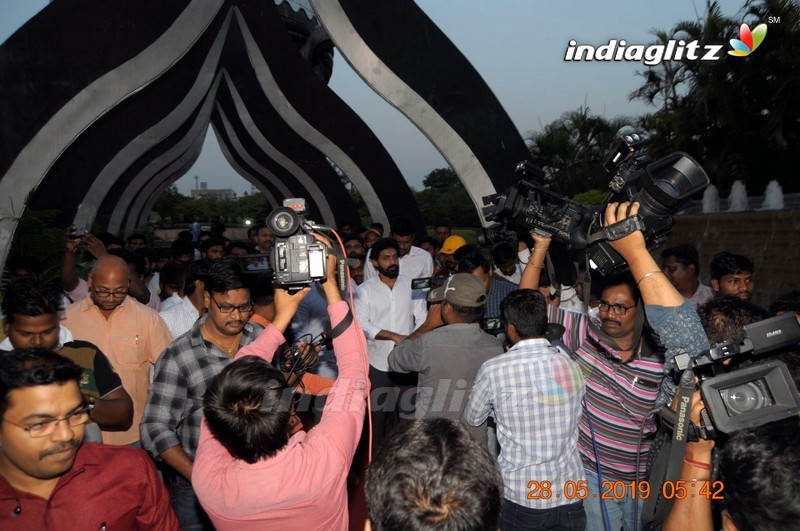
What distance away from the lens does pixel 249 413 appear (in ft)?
6.30

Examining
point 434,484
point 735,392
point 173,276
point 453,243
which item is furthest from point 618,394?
point 173,276

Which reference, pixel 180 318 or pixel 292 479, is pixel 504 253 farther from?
pixel 292 479

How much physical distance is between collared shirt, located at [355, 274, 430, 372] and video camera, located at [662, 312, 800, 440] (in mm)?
3388

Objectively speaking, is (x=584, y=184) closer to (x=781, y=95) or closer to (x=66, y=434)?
(x=781, y=95)

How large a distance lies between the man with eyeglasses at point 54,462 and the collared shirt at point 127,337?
69.7 inches

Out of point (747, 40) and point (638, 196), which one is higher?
point (747, 40)

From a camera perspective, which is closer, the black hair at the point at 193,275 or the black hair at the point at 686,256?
the black hair at the point at 193,275

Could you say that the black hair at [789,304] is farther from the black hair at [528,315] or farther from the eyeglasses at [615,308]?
the black hair at [528,315]

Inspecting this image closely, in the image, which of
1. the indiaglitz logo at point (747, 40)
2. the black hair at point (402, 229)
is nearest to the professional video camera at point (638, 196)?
the black hair at point (402, 229)

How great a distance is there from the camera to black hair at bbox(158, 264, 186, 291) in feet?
18.0

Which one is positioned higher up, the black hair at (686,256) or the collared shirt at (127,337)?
the black hair at (686,256)

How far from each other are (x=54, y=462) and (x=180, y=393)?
42.5 inches

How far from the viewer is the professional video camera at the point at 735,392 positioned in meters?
1.75

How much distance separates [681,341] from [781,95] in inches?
504
